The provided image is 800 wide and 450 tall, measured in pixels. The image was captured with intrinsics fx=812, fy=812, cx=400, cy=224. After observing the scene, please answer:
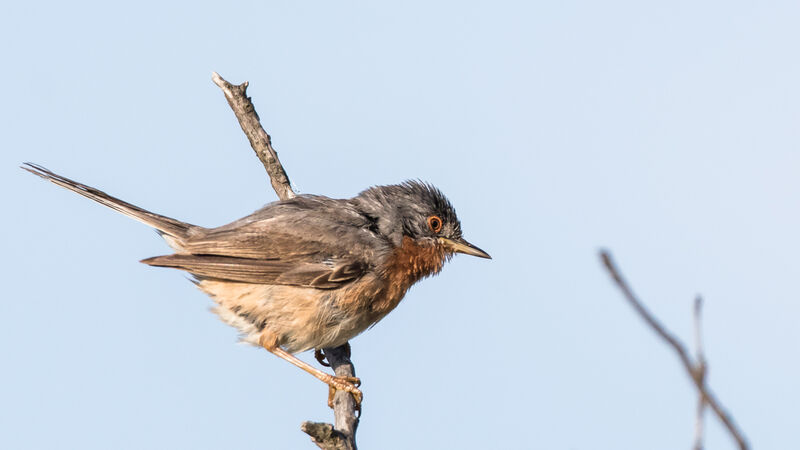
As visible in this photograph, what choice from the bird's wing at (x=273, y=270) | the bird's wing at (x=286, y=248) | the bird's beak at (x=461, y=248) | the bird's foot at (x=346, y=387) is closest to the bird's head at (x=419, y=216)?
the bird's beak at (x=461, y=248)

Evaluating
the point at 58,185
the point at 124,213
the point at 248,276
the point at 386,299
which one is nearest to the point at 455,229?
the point at 386,299

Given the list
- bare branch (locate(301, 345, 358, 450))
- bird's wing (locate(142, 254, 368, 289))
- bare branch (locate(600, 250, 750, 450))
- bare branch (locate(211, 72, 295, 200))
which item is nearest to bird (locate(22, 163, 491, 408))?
bird's wing (locate(142, 254, 368, 289))

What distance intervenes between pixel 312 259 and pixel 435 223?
1.18 meters

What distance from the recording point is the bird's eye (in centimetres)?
727

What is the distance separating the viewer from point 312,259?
6.87 meters

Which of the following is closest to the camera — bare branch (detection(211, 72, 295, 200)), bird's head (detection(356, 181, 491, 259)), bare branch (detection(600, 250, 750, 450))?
bare branch (detection(600, 250, 750, 450))

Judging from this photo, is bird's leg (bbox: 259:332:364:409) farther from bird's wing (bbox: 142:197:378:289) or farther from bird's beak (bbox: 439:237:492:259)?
bird's beak (bbox: 439:237:492:259)

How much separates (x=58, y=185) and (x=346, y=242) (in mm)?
2545

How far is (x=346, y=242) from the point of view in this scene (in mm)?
6973

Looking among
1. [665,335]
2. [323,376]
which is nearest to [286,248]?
[323,376]

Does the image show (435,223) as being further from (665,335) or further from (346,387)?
(665,335)

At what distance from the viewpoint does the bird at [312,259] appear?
6.69 meters

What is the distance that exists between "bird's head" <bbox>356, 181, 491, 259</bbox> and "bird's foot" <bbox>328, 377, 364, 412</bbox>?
1.33 m

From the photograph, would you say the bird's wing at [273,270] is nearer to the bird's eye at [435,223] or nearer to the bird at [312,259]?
the bird at [312,259]
